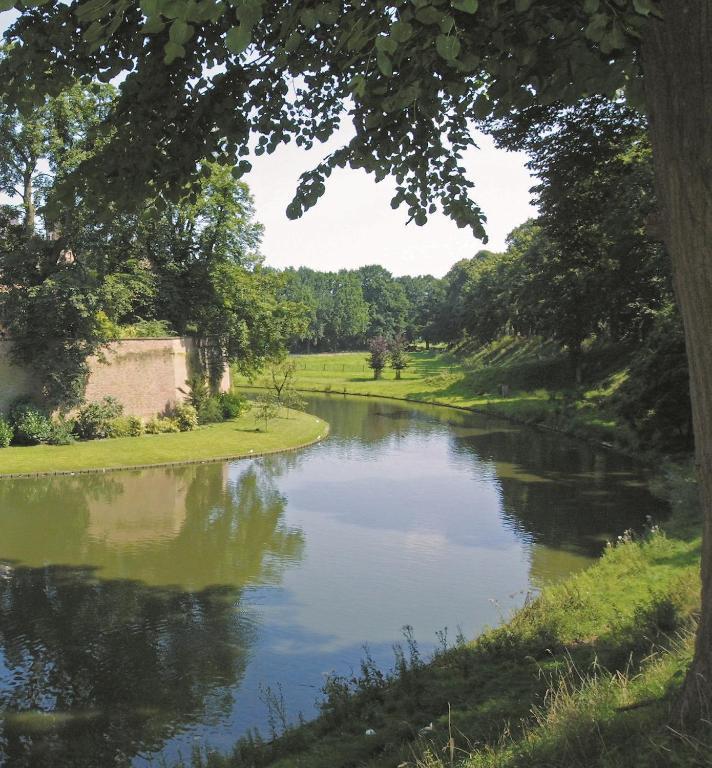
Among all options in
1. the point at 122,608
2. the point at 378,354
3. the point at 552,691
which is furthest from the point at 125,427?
the point at 378,354

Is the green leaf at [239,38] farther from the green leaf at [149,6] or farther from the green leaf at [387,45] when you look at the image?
the green leaf at [387,45]

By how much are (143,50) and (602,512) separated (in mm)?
16686

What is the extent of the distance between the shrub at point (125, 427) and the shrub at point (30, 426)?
99.2 inches

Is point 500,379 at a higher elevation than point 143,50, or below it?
below

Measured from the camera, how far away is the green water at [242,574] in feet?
30.8

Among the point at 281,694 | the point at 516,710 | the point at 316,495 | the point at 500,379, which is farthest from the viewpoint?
the point at 500,379

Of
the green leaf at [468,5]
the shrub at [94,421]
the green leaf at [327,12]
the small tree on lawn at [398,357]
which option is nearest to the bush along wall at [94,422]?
the shrub at [94,421]

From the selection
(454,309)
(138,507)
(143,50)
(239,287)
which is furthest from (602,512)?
(454,309)

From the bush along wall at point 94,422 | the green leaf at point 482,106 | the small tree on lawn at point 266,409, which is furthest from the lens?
the small tree on lawn at point 266,409

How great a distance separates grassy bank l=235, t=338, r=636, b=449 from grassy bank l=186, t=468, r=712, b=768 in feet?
64.0

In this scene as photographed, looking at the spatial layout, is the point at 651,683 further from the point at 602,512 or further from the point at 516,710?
the point at 602,512

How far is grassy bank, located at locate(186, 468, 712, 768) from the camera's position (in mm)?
4652

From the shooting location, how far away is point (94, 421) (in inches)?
1113

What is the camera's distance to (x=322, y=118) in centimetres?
812
